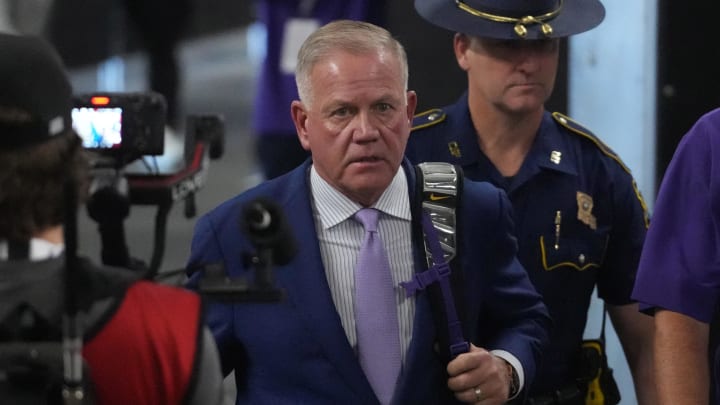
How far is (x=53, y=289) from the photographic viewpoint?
8.40 ft

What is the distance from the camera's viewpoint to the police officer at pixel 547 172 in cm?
414

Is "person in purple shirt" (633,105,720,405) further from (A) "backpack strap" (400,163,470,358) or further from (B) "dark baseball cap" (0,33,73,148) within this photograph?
(B) "dark baseball cap" (0,33,73,148)

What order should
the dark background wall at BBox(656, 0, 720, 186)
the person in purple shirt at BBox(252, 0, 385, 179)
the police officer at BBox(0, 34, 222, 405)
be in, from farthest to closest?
the person in purple shirt at BBox(252, 0, 385, 179), the dark background wall at BBox(656, 0, 720, 186), the police officer at BBox(0, 34, 222, 405)

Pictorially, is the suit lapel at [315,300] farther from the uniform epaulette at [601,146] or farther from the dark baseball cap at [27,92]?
the uniform epaulette at [601,146]

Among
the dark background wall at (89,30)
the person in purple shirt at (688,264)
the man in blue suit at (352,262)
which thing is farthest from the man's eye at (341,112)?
the dark background wall at (89,30)

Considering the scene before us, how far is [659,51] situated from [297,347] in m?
2.33

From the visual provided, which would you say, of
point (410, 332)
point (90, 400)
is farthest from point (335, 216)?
point (90, 400)

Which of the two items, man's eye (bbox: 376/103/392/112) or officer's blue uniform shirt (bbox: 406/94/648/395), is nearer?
man's eye (bbox: 376/103/392/112)

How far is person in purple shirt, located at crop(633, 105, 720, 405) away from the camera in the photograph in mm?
3287

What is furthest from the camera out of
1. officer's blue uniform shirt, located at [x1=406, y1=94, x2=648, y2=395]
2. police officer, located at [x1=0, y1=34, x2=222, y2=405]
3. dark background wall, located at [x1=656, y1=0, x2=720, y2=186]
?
dark background wall, located at [x1=656, y1=0, x2=720, y2=186]

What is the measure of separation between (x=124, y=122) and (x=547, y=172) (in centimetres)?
118

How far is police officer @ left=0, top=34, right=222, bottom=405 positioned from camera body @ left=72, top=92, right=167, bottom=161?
2.64 ft

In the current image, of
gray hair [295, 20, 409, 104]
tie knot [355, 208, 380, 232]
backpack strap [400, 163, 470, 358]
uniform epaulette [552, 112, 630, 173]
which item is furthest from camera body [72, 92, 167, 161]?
uniform epaulette [552, 112, 630, 173]

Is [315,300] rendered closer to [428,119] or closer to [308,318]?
[308,318]
